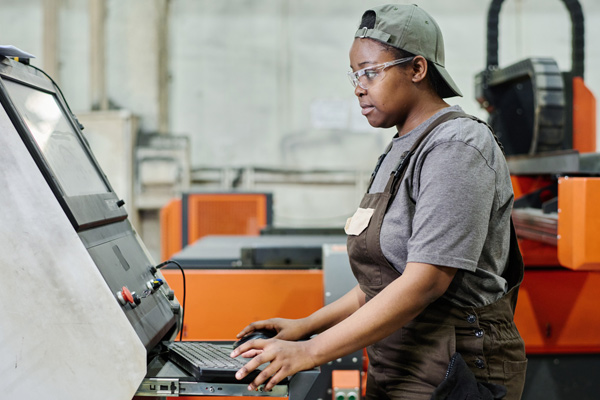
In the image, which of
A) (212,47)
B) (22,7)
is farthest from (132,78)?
(22,7)

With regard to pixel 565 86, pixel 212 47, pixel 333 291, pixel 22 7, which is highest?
pixel 22 7

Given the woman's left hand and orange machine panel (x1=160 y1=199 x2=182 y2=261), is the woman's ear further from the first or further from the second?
orange machine panel (x1=160 y1=199 x2=182 y2=261)

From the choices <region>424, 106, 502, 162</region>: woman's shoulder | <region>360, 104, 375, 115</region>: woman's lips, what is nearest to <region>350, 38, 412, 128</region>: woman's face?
<region>360, 104, 375, 115</region>: woman's lips

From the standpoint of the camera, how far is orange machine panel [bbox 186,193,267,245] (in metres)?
4.02

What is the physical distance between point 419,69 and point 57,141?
2.50ft

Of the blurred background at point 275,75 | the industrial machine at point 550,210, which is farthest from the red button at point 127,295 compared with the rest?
the blurred background at point 275,75

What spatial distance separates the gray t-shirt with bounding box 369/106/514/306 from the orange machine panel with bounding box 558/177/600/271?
0.52 meters

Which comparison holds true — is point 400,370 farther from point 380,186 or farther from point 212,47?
point 212,47

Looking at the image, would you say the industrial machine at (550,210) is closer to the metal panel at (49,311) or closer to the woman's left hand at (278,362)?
the woman's left hand at (278,362)

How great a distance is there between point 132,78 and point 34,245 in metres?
4.91

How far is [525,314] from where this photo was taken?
2.05m

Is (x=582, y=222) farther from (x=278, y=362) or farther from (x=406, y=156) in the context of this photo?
(x=278, y=362)

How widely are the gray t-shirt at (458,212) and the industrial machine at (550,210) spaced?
0.79 metres

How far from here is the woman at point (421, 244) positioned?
3.29ft
